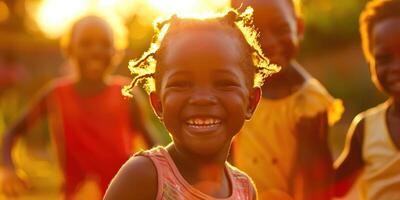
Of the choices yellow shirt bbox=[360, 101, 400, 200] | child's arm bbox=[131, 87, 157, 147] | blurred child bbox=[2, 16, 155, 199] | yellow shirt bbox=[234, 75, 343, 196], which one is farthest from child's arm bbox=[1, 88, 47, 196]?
yellow shirt bbox=[360, 101, 400, 200]

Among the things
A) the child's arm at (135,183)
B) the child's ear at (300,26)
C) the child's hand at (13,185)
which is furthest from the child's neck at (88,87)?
the child's arm at (135,183)

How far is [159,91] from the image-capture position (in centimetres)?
337

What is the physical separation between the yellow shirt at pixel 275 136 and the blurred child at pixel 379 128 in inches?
12.5

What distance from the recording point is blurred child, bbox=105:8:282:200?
3.21 m

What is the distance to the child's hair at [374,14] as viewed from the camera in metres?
5.07

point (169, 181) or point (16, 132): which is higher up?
point (16, 132)

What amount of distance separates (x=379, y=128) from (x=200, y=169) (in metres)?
1.99

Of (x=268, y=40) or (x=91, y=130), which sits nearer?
(x=268, y=40)

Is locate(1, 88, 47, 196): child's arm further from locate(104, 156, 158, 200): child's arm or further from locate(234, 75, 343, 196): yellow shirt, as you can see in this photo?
locate(104, 156, 158, 200): child's arm

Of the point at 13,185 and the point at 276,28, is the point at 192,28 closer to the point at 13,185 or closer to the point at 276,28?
the point at 276,28

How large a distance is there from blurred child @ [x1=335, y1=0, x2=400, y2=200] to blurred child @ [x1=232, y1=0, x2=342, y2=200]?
208 millimetres

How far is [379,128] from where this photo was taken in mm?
5109

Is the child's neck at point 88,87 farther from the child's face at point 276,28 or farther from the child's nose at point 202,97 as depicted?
the child's nose at point 202,97

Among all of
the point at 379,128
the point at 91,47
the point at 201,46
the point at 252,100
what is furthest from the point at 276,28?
the point at 91,47
